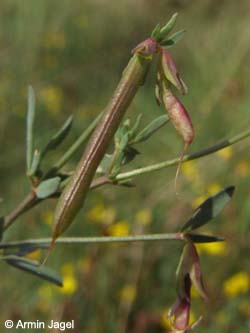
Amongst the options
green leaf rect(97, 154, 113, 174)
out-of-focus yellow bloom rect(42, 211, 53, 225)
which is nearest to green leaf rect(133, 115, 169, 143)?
green leaf rect(97, 154, 113, 174)

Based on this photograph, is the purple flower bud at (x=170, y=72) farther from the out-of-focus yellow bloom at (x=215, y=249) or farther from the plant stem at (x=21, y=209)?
the out-of-focus yellow bloom at (x=215, y=249)

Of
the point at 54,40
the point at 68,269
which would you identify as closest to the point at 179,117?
the point at 68,269

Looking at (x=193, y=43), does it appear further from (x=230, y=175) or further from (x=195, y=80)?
(x=230, y=175)

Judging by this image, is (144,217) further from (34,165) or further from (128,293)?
(34,165)

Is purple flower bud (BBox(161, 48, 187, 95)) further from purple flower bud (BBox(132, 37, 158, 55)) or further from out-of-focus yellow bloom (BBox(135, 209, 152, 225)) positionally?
out-of-focus yellow bloom (BBox(135, 209, 152, 225))

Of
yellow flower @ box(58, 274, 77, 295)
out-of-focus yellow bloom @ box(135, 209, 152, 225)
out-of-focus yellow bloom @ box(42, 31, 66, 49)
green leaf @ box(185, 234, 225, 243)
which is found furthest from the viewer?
out-of-focus yellow bloom @ box(42, 31, 66, 49)

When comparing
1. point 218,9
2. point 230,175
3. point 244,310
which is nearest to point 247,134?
point 244,310

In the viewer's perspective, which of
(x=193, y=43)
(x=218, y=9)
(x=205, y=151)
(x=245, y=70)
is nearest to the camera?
(x=205, y=151)

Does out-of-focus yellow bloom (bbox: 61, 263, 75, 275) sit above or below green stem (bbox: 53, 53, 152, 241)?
below
